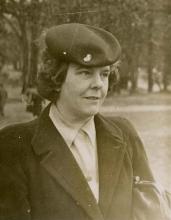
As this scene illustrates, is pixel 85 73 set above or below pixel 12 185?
above

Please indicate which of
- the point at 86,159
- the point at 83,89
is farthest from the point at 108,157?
the point at 83,89

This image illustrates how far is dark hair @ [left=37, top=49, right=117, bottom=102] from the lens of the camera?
67 centimetres

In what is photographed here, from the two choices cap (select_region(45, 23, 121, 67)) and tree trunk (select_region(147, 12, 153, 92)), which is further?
tree trunk (select_region(147, 12, 153, 92))

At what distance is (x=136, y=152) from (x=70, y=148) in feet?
0.49

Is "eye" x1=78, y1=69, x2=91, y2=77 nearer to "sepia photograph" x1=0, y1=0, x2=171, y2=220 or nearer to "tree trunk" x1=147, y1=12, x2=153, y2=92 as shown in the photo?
"sepia photograph" x1=0, y1=0, x2=171, y2=220

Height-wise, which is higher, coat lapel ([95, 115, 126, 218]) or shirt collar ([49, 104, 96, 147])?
shirt collar ([49, 104, 96, 147])

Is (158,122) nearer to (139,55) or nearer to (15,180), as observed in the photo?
(139,55)

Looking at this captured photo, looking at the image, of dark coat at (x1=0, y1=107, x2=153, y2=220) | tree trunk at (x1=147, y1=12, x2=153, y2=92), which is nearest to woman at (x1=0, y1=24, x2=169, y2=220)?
dark coat at (x1=0, y1=107, x2=153, y2=220)

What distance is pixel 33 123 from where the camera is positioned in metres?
0.72

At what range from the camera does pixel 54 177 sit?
2.23 feet

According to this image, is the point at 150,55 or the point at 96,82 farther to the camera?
the point at 150,55

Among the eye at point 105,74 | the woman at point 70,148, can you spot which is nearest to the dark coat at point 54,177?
the woman at point 70,148

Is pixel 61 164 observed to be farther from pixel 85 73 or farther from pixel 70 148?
pixel 85 73

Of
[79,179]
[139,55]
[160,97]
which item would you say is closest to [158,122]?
[160,97]
